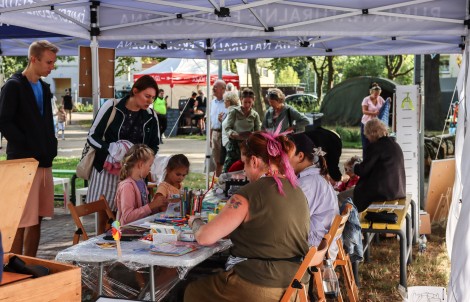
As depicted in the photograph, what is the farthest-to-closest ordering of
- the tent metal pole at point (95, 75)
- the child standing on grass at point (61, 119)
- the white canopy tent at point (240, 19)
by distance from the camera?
the child standing on grass at point (61, 119), the tent metal pole at point (95, 75), the white canopy tent at point (240, 19)

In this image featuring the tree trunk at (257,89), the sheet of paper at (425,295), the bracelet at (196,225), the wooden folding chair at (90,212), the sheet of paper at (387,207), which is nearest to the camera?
the bracelet at (196,225)

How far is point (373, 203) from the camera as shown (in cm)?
684

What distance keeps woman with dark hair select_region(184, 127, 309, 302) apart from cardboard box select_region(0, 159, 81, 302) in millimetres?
1069

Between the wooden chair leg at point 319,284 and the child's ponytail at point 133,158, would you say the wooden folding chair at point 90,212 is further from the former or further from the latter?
the wooden chair leg at point 319,284

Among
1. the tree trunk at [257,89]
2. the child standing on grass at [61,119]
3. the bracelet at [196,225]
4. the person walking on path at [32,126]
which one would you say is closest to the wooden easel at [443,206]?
the person walking on path at [32,126]

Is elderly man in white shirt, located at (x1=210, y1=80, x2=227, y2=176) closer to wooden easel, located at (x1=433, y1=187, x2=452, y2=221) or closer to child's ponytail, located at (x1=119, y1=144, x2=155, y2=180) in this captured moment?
wooden easel, located at (x1=433, y1=187, x2=452, y2=221)

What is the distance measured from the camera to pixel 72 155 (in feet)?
56.5

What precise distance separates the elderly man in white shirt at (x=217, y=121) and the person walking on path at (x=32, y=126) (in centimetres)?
484

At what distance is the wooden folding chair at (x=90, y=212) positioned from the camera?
4875 millimetres

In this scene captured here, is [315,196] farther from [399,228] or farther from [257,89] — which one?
[257,89]

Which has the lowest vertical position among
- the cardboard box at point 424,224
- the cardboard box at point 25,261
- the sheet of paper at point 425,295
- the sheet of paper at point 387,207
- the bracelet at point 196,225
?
the cardboard box at point 424,224

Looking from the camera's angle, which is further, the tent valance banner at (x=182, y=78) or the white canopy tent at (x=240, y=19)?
the tent valance banner at (x=182, y=78)

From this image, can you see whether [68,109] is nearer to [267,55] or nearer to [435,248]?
[267,55]

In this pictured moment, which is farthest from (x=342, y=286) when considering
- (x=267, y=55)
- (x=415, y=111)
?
(x=267, y=55)
